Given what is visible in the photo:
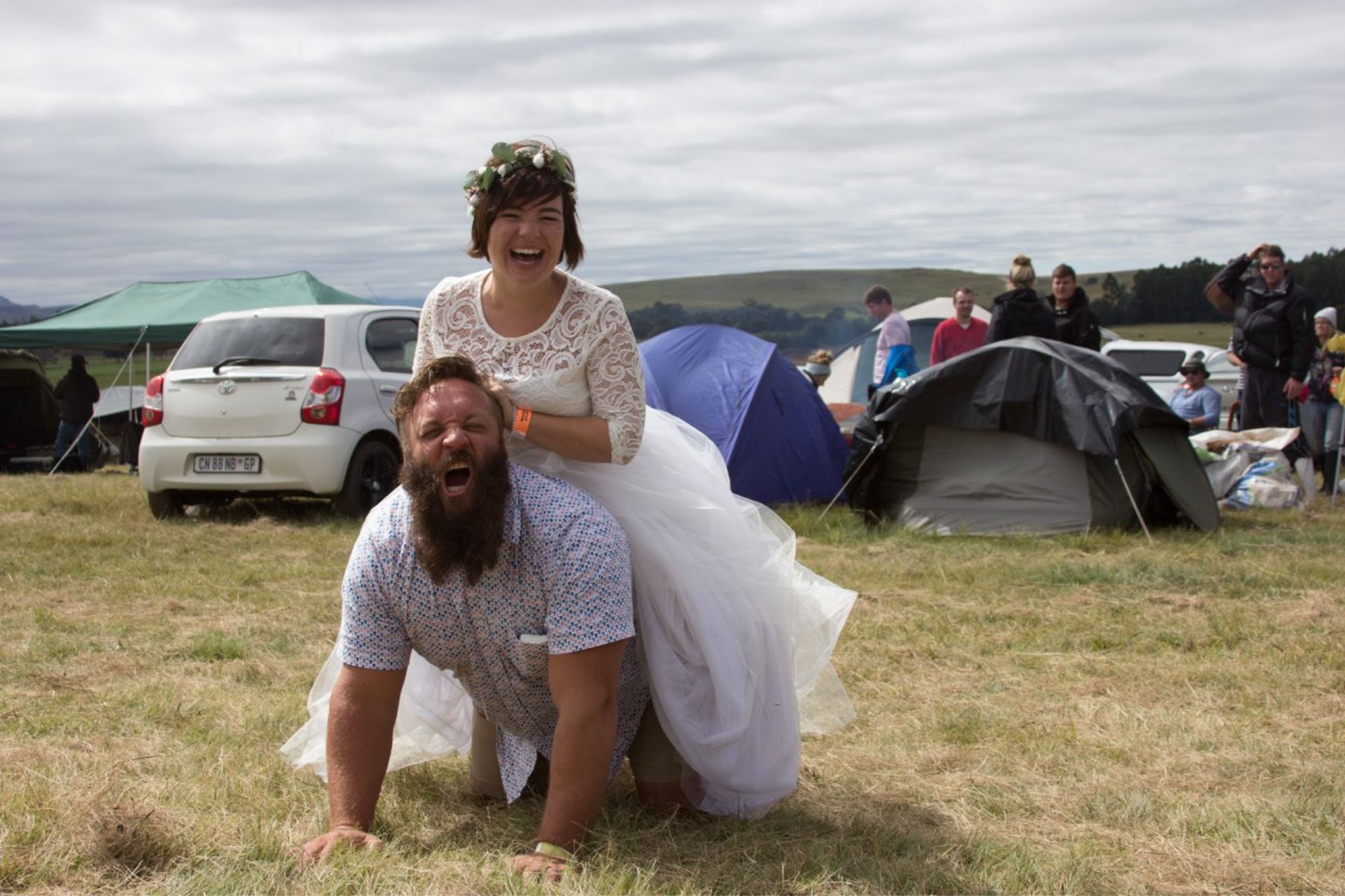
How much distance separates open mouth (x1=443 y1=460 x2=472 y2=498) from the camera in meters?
2.93

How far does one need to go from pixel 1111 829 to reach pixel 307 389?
22.3 ft

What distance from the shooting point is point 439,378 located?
3045 millimetres

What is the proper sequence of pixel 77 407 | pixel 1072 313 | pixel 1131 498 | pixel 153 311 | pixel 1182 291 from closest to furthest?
pixel 1131 498 < pixel 1072 313 < pixel 77 407 < pixel 153 311 < pixel 1182 291

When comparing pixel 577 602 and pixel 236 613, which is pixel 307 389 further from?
pixel 577 602

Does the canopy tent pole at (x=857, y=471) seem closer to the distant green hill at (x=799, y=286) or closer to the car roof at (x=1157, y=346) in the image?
the car roof at (x=1157, y=346)

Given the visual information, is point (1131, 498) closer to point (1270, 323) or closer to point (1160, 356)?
point (1270, 323)

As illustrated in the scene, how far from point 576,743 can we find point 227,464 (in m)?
6.69

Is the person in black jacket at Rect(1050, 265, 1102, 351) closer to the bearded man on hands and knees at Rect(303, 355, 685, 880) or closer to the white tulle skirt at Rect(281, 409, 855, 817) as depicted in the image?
the white tulle skirt at Rect(281, 409, 855, 817)

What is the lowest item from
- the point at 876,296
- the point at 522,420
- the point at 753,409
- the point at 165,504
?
the point at 165,504

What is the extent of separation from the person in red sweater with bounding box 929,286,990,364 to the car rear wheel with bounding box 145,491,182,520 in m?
5.68

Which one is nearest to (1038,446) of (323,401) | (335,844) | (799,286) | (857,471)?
(857,471)

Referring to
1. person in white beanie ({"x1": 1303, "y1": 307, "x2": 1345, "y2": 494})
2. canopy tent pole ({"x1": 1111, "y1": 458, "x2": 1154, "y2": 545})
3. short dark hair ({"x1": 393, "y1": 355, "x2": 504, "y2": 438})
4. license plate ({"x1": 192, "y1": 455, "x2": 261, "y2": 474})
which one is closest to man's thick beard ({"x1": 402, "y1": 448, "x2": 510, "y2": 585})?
short dark hair ({"x1": 393, "y1": 355, "x2": 504, "y2": 438})

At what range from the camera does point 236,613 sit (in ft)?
20.1

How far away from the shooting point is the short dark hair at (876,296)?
11.8 metres
